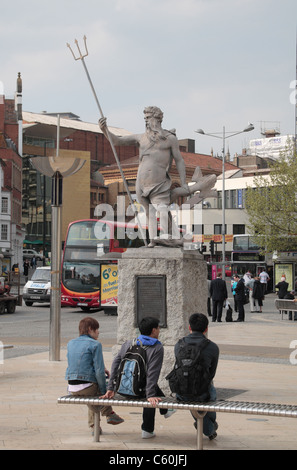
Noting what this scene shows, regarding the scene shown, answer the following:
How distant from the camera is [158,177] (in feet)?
37.2

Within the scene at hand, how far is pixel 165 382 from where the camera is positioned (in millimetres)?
10531

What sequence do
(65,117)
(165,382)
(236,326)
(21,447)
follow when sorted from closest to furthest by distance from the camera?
1. (21,447)
2. (165,382)
3. (236,326)
4. (65,117)

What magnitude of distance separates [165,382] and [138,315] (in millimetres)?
1002

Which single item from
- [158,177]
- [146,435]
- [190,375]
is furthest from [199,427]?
[158,177]

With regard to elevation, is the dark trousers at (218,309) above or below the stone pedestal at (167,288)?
below

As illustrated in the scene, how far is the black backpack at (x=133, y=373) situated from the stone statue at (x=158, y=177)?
11.6 ft

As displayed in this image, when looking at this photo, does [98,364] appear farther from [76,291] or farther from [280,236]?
[280,236]

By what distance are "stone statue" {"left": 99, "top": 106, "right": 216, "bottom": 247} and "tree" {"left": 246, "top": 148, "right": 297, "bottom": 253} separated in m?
42.3

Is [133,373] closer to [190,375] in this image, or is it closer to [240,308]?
[190,375]

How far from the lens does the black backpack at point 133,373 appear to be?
7.77 metres

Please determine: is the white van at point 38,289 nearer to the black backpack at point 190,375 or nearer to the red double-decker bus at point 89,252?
the red double-decker bus at point 89,252

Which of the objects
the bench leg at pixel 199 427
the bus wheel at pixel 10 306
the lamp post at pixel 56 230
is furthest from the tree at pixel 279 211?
the bench leg at pixel 199 427

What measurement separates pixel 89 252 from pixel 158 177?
22.2m

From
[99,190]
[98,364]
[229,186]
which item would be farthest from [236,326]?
[99,190]
